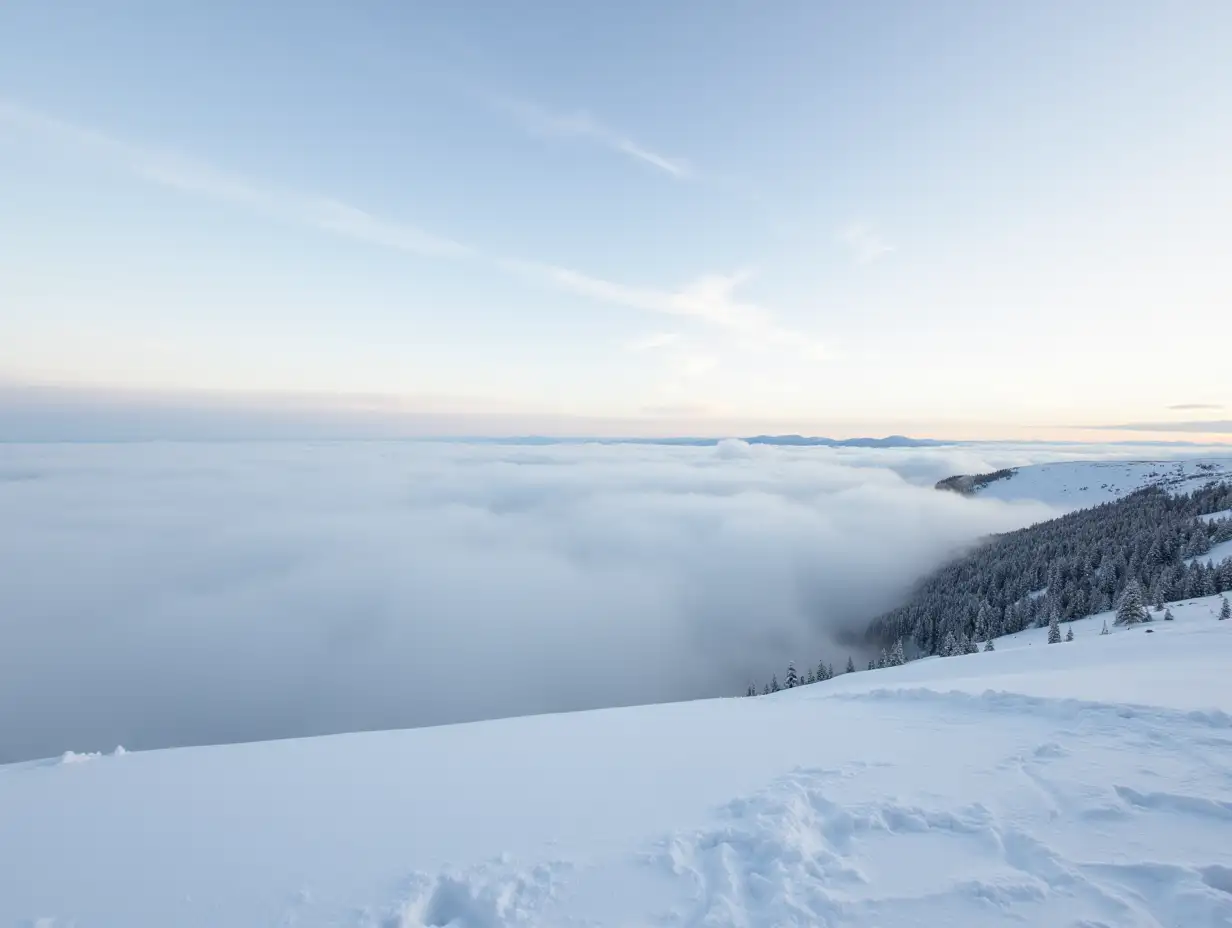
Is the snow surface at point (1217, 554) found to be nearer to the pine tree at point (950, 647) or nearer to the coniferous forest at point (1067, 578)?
the coniferous forest at point (1067, 578)

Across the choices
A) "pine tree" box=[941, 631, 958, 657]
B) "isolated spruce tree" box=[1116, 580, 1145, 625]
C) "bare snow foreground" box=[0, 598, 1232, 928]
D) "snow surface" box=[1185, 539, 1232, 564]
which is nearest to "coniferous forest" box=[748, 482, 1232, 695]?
"isolated spruce tree" box=[1116, 580, 1145, 625]

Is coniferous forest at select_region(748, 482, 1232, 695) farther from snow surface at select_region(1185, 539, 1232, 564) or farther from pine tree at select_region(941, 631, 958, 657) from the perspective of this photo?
snow surface at select_region(1185, 539, 1232, 564)

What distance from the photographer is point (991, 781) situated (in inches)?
262

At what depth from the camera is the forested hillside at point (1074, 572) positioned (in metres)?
61.8

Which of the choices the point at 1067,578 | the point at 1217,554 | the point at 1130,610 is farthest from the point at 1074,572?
the point at 1130,610

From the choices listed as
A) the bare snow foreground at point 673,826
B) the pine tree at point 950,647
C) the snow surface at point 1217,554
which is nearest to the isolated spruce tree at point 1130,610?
the pine tree at point 950,647

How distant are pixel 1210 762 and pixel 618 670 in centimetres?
10532

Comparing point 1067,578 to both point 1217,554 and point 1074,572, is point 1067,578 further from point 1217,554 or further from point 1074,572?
point 1217,554

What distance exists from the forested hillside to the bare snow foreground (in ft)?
211

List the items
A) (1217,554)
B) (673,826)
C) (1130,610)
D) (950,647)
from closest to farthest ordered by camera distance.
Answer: (673,826), (1130,610), (950,647), (1217,554)

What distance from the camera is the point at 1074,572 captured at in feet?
240

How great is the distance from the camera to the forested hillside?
61.8 m

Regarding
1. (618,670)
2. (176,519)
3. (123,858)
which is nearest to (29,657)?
(176,519)

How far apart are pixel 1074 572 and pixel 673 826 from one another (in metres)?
101
